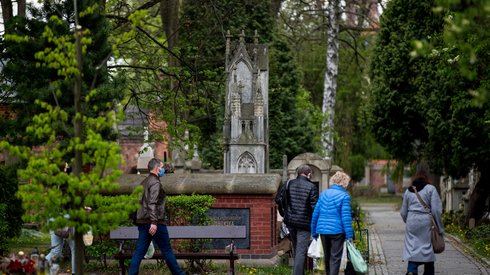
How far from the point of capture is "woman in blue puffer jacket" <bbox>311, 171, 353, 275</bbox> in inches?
553

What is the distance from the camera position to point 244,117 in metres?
28.3

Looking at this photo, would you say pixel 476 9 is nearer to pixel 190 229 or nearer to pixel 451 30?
pixel 451 30

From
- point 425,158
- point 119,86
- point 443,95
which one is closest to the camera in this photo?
point 119,86

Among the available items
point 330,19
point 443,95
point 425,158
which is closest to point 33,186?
point 443,95

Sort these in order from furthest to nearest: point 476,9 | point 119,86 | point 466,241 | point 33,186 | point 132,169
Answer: point 132,169
point 466,241
point 119,86
point 33,186
point 476,9

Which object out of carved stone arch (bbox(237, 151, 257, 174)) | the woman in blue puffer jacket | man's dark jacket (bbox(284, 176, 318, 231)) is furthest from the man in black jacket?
Answer: carved stone arch (bbox(237, 151, 257, 174))

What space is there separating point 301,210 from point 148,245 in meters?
2.17

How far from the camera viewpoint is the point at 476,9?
801cm

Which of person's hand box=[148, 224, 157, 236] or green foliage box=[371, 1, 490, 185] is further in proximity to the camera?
green foliage box=[371, 1, 490, 185]

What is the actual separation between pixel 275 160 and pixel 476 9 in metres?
28.6

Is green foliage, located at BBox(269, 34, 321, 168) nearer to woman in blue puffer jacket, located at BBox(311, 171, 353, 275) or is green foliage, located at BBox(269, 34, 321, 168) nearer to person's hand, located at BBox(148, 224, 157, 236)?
woman in blue puffer jacket, located at BBox(311, 171, 353, 275)

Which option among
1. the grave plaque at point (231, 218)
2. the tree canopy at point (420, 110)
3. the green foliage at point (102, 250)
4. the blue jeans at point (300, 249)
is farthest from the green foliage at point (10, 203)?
the tree canopy at point (420, 110)

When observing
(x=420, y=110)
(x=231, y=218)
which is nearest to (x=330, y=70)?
(x=420, y=110)

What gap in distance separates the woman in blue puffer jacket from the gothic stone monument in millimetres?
13438
